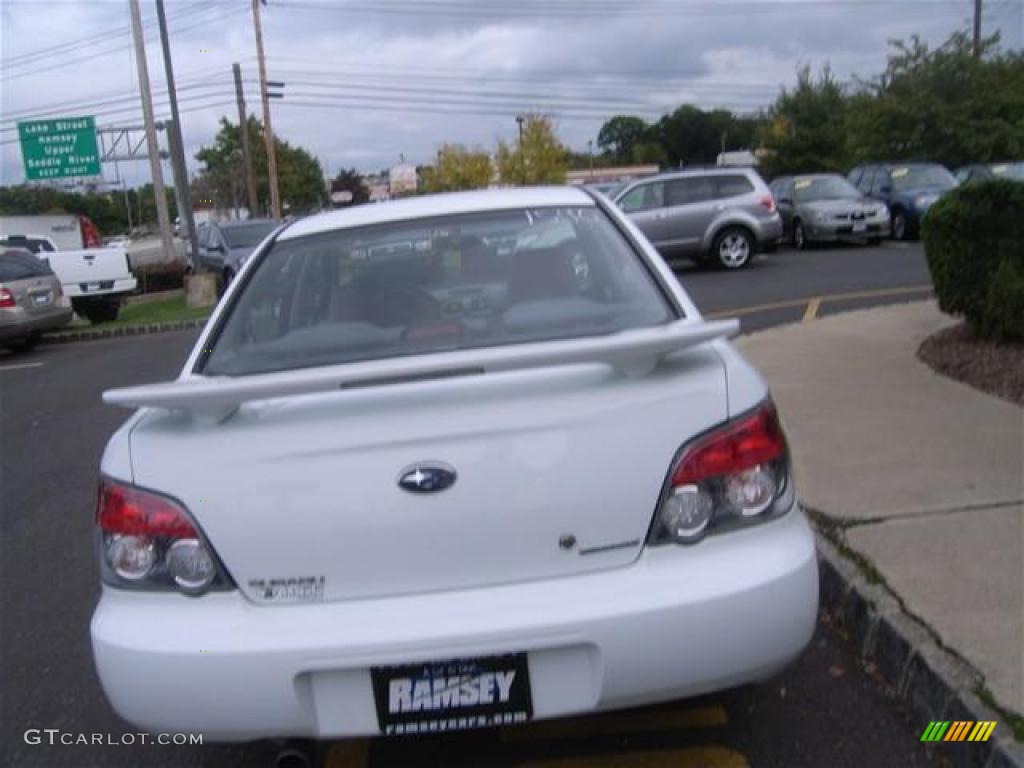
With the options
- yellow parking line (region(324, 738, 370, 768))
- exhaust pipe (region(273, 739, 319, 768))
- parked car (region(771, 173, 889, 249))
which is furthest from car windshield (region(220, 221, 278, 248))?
exhaust pipe (region(273, 739, 319, 768))

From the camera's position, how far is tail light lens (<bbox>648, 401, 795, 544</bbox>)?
2387mm

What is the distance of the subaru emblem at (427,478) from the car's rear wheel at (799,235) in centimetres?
1825

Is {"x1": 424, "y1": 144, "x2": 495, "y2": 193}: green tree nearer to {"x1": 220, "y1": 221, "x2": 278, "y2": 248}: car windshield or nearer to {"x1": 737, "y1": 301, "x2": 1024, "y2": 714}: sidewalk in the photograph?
{"x1": 220, "y1": 221, "x2": 278, "y2": 248}: car windshield

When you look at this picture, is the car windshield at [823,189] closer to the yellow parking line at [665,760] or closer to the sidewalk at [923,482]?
the sidewalk at [923,482]

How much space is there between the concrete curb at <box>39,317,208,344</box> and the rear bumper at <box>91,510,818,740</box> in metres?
14.8

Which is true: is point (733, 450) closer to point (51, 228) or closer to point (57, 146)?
point (57, 146)

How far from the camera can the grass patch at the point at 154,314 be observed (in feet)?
56.3

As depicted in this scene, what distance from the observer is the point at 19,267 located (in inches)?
591

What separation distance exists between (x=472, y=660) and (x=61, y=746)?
1800 millimetres

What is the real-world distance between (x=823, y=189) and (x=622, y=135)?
77.0 meters

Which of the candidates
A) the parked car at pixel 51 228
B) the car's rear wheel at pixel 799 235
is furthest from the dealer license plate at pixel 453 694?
the parked car at pixel 51 228

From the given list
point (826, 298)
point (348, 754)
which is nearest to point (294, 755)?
point (348, 754)

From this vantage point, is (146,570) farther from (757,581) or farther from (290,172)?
(290,172)

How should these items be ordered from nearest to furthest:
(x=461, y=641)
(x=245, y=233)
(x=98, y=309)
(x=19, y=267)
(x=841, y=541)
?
(x=461, y=641)
(x=841, y=541)
(x=19, y=267)
(x=98, y=309)
(x=245, y=233)
